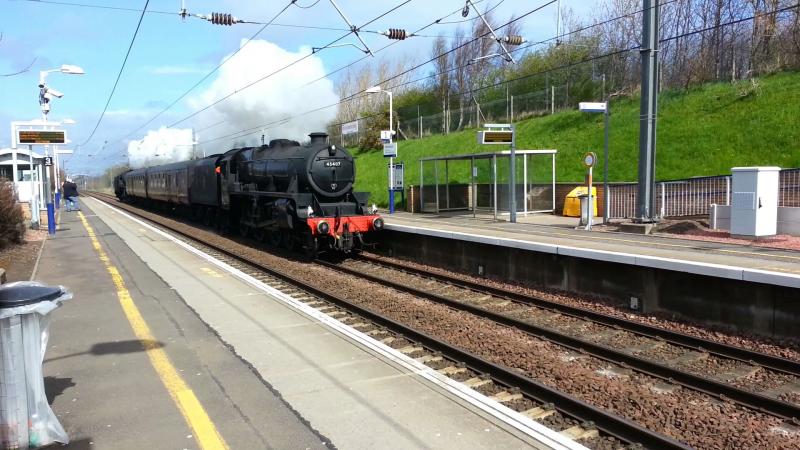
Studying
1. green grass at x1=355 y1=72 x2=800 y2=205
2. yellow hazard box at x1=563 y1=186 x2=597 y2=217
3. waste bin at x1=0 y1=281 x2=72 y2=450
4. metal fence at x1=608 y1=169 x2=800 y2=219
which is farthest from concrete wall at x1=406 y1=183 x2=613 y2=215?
waste bin at x1=0 y1=281 x2=72 y2=450

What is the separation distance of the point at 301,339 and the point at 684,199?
14.8m

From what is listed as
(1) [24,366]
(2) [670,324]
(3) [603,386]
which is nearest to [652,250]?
(2) [670,324]

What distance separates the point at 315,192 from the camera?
14508mm

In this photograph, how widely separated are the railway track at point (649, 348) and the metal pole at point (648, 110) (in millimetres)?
7090

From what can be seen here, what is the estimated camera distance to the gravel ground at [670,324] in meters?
7.00

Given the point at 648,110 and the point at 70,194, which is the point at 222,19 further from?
the point at 70,194

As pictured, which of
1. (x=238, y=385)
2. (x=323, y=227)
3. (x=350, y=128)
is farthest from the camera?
(x=350, y=128)

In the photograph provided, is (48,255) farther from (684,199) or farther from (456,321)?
(684,199)

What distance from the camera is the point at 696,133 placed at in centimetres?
2316

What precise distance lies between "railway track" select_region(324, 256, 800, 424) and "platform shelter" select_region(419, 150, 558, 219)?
11.1 m

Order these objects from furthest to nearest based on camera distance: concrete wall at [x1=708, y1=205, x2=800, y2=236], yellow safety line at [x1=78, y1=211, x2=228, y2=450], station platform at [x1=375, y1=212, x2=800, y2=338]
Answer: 1. concrete wall at [x1=708, y1=205, x2=800, y2=236]
2. station platform at [x1=375, y1=212, x2=800, y2=338]
3. yellow safety line at [x1=78, y1=211, x2=228, y2=450]

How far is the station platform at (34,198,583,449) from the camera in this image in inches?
169

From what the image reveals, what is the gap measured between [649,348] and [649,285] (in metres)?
1.96

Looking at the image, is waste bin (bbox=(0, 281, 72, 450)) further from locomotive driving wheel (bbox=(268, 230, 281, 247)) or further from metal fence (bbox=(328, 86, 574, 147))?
metal fence (bbox=(328, 86, 574, 147))
